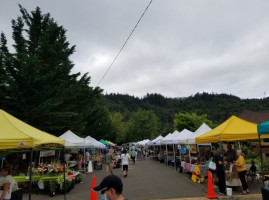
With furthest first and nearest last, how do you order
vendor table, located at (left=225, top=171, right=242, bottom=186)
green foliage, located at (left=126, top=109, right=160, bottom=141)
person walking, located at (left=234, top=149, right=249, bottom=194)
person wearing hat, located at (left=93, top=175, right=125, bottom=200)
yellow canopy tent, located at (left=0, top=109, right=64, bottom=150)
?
1. green foliage, located at (left=126, top=109, right=160, bottom=141)
2. vendor table, located at (left=225, top=171, right=242, bottom=186)
3. person walking, located at (left=234, top=149, right=249, bottom=194)
4. yellow canopy tent, located at (left=0, top=109, right=64, bottom=150)
5. person wearing hat, located at (left=93, top=175, right=125, bottom=200)

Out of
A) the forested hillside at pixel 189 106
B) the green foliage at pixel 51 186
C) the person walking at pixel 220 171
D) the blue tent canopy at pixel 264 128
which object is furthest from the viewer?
the forested hillside at pixel 189 106

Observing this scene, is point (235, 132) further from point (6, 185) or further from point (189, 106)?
point (189, 106)

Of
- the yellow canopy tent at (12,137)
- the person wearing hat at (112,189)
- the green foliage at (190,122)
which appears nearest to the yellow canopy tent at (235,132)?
the yellow canopy tent at (12,137)

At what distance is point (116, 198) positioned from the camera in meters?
2.25

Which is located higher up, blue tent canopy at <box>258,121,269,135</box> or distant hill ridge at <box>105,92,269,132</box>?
distant hill ridge at <box>105,92,269,132</box>

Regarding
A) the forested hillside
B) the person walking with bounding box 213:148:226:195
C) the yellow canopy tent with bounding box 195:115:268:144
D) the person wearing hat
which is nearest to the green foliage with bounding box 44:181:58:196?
the person walking with bounding box 213:148:226:195

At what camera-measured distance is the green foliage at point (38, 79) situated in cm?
1333

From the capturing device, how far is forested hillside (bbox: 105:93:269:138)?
7351 centimetres

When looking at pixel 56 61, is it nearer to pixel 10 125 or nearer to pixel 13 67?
pixel 13 67

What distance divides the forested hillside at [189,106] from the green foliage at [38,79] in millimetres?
55129

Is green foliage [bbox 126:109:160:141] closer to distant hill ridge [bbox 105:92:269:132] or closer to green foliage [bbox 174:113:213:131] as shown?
distant hill ridge [bbox 105:92:269:132]

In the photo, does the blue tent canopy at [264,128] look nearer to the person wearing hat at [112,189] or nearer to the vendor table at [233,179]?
the vendor table at [233,179]

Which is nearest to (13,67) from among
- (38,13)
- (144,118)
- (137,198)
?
(38,13)

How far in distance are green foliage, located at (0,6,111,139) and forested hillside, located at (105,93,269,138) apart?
55129mm
